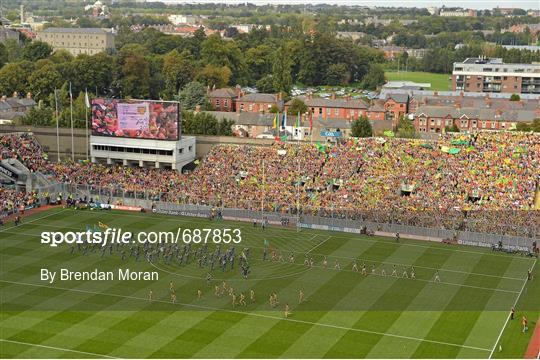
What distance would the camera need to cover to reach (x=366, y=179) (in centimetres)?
7169

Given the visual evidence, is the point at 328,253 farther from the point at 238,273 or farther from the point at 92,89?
the point at 92,89

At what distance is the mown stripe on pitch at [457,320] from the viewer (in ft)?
133

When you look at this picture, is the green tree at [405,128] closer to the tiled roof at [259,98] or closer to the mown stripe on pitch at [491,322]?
the tiled roof at [259,98]

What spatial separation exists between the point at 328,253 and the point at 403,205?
11339 millimetres

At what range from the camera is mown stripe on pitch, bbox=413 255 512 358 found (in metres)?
40.7

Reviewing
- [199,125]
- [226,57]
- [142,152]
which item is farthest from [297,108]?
[226,57]

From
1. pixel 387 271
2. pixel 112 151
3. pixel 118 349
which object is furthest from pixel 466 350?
pixel 112 151

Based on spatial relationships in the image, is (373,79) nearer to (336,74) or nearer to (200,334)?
(336,74)

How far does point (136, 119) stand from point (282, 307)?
121 feet

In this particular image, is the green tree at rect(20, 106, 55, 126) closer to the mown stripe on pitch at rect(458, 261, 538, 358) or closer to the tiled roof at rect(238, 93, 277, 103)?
the tiled roof at rect(238, 93, 277, 103)

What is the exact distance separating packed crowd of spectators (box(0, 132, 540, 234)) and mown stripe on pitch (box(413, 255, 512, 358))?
13630 millimetres

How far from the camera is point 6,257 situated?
183 ft

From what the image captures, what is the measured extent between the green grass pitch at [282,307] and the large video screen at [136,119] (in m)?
19.3

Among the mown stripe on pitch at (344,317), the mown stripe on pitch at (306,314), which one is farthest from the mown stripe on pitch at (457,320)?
the mown stripe on pitch at (306,314)
